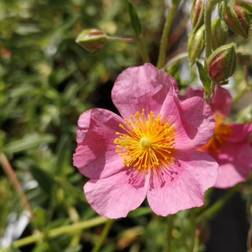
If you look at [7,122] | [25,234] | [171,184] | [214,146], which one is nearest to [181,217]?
[214,146]

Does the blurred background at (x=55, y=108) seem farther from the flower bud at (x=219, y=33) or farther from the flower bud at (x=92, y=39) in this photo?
the flower bud at (x=219, y=33)

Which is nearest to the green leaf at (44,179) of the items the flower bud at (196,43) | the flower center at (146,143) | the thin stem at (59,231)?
the thin stem at (59,231)

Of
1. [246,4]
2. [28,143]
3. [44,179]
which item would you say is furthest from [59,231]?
[246,4]

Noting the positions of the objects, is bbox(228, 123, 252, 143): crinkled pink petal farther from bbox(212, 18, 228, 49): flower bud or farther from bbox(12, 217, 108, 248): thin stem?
bbox(12, 217, 108, 248): thin stem

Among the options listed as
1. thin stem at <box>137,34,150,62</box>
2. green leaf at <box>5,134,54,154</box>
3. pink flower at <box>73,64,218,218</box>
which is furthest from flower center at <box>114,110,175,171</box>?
green leaf at <box>5,134,54,154</box>

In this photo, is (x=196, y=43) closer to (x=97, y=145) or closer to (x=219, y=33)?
(x=219, y=33)

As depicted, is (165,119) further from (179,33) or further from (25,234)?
(179,33)
